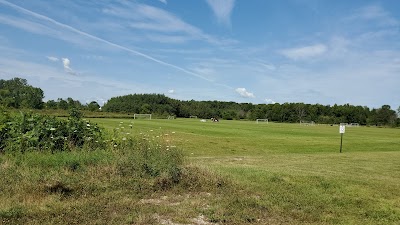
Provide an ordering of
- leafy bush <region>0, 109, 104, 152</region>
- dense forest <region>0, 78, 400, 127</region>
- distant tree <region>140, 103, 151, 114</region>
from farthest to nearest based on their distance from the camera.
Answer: dense forest <region>0, 78, 400, 127</region> < distant tree <region>140, 103, 151, 114</region> < leafy bush <region>0, 109, 104, 152</region>

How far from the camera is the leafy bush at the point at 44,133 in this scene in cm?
1089

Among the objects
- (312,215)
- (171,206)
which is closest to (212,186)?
(171,206)

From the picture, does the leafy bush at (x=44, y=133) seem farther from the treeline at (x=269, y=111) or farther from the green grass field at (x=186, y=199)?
the treeline at (x=269, y=111)

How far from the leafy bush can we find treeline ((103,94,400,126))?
503ft

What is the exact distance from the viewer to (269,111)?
614 feet

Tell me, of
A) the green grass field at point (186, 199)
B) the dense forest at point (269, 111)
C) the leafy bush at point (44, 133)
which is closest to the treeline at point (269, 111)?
the dense forest at point (269, 111)

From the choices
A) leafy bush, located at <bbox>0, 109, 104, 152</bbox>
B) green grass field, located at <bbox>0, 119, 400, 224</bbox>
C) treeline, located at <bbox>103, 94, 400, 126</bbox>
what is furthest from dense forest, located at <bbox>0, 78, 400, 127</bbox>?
green grass field, located at <bbox>0, 119, 400, 224</bbox>

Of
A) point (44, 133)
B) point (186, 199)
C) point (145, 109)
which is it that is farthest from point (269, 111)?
point (186, 199)

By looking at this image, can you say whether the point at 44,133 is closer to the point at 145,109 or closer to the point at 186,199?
the point at 186,199

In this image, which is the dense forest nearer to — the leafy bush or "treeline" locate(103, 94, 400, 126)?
"treeline" locate(103, 94, 400, 126)

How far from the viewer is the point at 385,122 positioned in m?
162

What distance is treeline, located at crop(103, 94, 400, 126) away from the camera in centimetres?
16814

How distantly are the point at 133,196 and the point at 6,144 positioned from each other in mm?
4931

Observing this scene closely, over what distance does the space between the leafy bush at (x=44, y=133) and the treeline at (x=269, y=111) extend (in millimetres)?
153376
